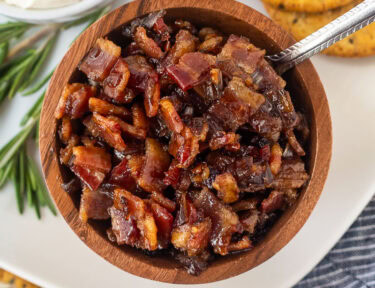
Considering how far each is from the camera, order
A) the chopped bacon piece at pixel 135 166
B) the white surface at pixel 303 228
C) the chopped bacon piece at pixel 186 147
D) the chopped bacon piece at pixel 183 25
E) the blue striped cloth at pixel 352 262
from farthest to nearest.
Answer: the blue striped cloth at pixel 352 262 < the white surface at pixel 303 228 < the chopped bacon piece at pixel 183 25 < the chopped bacon piece at pixel 135 166 < the chopped bacon piece at pixel 186 147

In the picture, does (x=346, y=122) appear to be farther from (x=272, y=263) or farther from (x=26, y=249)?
(x=26, y=249)

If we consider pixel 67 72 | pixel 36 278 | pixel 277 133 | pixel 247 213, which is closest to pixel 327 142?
pixel 277 133

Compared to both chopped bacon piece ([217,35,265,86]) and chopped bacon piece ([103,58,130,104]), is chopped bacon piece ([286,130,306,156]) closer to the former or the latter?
chopped bacon piece ([217,35,265,86])

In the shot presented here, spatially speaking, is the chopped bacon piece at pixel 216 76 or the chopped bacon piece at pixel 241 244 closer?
the chopped bacon piece at pixel 216 76

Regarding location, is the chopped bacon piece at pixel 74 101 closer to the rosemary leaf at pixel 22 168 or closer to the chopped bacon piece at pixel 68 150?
the chopped bacon piece at pixel 68 150

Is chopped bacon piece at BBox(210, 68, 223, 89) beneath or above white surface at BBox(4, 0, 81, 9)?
above

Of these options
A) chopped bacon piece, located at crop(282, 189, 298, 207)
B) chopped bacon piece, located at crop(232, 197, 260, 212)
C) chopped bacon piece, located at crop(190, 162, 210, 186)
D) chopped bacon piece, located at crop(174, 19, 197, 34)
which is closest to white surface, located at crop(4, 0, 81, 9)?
chopped bacon piece, located at crop(174, 19, 197, 34)

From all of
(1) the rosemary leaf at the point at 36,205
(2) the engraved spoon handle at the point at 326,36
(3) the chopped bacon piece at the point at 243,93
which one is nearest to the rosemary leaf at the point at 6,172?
(1) the rosemary leaf at the point at 36,205
